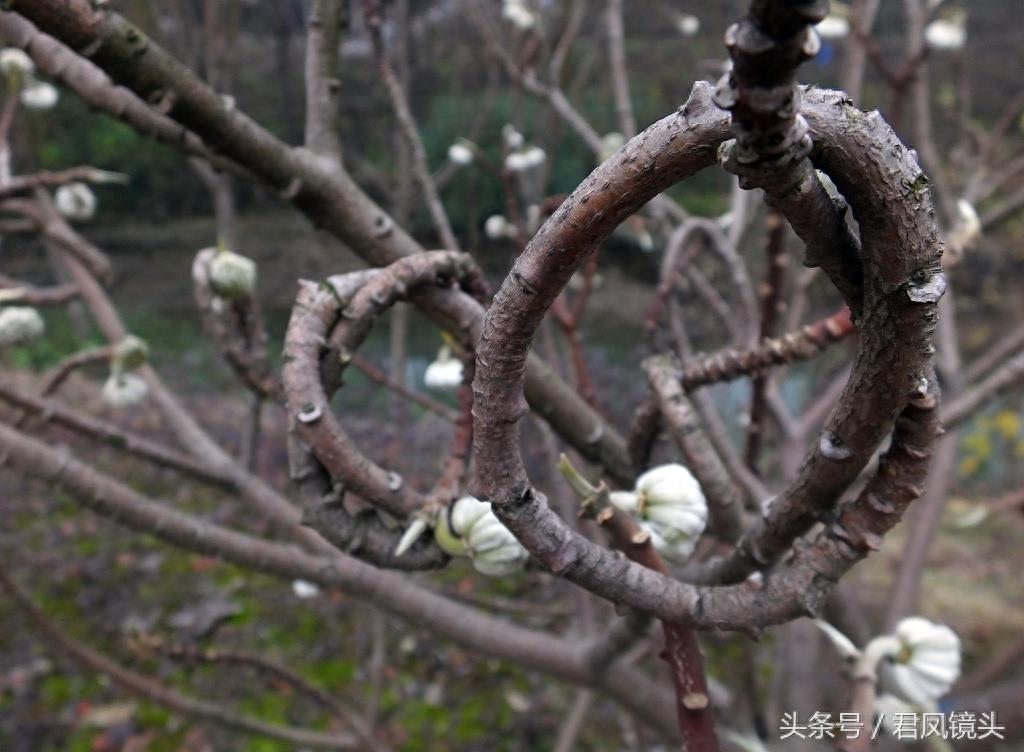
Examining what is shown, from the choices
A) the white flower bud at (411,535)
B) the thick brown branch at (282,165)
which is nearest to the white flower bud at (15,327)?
the thick brown branch at (282,165)

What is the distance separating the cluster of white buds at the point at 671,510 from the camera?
452 millimetres

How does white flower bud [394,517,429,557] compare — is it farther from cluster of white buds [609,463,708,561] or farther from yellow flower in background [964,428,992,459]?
yellow flower in background [964,428,992,459]

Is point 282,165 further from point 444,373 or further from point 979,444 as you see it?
point 979,444

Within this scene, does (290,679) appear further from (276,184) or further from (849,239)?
(849,239)

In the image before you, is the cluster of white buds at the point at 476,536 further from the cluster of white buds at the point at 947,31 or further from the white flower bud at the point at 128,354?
the cluster of white buds at the point at 947,31

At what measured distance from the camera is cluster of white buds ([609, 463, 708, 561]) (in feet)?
1.48

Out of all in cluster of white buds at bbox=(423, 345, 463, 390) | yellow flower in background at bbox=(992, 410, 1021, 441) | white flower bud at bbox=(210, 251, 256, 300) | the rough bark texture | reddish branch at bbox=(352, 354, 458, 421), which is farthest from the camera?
yellow flower in background at bbox=(992, 410, 1021, 441)

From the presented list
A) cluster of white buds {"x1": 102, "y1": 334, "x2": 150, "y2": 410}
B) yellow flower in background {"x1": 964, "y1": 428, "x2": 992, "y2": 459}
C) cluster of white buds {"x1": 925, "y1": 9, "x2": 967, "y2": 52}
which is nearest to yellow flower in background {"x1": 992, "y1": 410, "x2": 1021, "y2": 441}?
yellow flower in background {"x1": 964, "y1": 428, "x2": 992, "y2": 459}

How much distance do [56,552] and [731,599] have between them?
285cm

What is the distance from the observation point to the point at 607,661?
0.75m

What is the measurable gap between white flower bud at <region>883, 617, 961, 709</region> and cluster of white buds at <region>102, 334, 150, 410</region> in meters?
0.89

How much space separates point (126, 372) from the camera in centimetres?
112

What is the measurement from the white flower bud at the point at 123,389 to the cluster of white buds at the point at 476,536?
79 centimetres

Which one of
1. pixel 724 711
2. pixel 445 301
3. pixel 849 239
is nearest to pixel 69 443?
pixel 724 711
